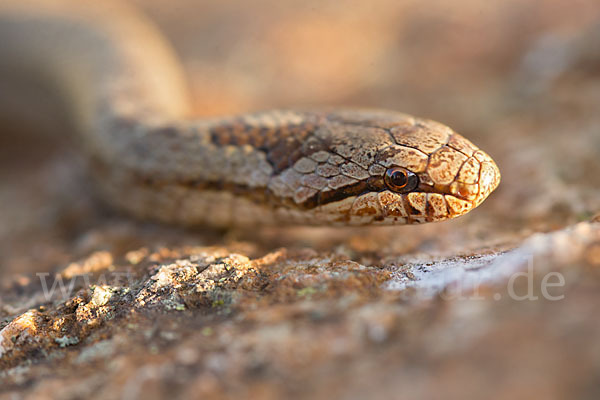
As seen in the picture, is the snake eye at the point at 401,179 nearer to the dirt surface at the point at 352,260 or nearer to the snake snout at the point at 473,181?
the snake snout at the point at 473,181

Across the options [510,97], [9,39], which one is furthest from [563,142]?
[9,39]

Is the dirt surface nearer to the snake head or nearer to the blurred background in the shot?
the blurred background

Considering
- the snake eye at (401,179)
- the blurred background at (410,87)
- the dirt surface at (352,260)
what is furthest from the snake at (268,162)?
the blurred background at (410,87)

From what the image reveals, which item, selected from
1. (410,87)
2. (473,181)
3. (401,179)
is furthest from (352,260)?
(410,87)

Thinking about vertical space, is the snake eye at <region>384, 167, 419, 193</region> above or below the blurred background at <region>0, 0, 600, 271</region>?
below

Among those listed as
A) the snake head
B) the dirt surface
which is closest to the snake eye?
the snake head

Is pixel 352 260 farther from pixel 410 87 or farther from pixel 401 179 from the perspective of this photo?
pixel 410 87
